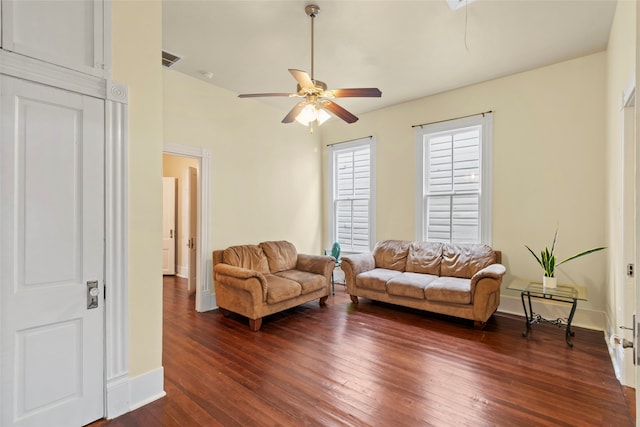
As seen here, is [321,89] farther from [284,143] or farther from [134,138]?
[284,143]

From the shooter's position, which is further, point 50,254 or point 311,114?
point 311,114

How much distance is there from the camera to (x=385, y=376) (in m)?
2.50

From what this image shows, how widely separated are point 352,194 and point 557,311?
3.44m

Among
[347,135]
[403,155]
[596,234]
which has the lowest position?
[596,234]

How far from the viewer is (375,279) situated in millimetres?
4227

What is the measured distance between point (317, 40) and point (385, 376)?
3.30 m

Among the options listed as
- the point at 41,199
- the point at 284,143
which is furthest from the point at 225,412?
the point at 284,143

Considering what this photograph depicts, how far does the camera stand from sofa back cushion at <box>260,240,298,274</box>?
4.58 m

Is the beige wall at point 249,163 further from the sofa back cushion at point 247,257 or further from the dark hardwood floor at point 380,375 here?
the dark hardwood floor at point 380,375

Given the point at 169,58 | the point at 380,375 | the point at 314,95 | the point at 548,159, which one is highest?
the point at 169,58

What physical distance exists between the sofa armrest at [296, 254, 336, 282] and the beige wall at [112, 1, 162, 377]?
261 centimetres

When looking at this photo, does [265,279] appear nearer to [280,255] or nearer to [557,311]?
[280,255]

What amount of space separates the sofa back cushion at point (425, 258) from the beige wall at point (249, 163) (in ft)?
6.58

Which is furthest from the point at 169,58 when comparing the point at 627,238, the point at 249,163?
the point at 627,238
